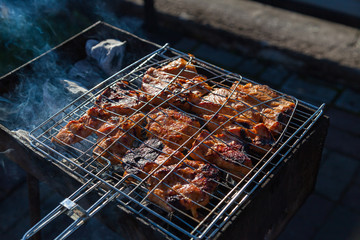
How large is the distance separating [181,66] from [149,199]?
1.41m

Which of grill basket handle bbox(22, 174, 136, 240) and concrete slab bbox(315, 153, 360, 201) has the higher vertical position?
concrete slab bbox(315, 153, 360, 201)

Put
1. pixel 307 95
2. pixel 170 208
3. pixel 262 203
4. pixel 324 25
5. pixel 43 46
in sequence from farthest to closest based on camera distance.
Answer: pixel 324 25
pixel 43 46
pixel 307 95
pixel 262 203
pixel 170 208

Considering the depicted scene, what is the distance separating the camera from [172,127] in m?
2.97

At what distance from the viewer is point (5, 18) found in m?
5.96

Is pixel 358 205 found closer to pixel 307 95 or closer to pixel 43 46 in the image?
pixel 307 95

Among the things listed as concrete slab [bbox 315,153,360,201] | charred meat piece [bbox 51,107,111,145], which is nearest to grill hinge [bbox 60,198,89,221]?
charred meat piece [bbox 51,107,111,145]

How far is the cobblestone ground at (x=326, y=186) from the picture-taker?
4.25 metres

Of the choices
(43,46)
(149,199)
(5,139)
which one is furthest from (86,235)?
(43,46)

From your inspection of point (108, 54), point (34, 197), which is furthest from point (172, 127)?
point (34, 197)

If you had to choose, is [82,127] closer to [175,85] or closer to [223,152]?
[175,85]

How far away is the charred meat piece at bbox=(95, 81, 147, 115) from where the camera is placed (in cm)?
317

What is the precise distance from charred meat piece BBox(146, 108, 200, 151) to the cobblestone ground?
6.36 feet

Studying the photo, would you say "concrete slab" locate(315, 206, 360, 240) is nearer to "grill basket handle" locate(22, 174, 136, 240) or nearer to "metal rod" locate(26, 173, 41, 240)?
"grill basket handle" locate(22, 174, 136, 240)

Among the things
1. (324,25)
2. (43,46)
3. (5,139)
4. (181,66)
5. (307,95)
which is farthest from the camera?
(324,25)
